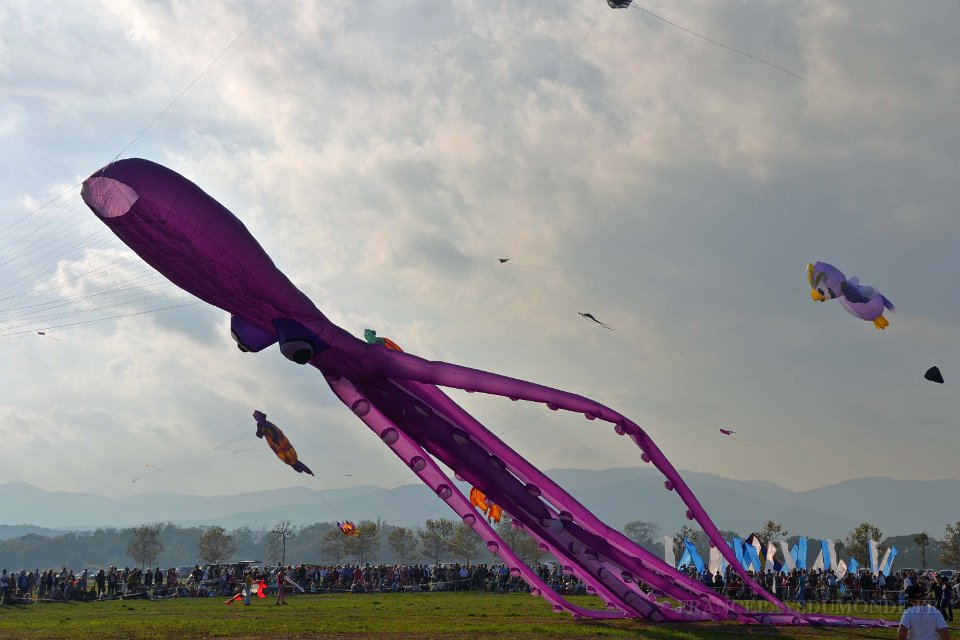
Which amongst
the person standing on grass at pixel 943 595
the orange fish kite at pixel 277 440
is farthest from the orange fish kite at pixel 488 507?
the person standing on grass at pixel 943 595

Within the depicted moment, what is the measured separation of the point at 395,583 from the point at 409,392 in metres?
37.8

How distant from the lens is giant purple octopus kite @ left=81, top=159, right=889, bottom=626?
18531mm

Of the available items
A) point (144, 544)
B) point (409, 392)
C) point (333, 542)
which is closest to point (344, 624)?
point (409, 392)

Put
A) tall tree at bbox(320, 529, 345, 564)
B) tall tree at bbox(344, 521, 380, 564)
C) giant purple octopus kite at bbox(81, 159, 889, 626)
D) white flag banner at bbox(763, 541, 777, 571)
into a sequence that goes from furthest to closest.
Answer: tall tree at bbox(320, 529, 345, 564)
tall tree at bbox(344, 521, 380, 564)
white flag banner at bbox(763, 541, 777, 571)
giant purple octopus kite at bbox(81, 159, 889, 626)

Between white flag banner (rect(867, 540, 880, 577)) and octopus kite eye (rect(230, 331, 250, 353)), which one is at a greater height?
octopus kite eye (rect(230, 331, 250, 353))

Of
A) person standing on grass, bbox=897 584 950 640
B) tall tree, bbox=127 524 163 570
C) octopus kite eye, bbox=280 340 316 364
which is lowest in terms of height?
tall tree, bbox=127 524 163 570

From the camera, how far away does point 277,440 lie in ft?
140

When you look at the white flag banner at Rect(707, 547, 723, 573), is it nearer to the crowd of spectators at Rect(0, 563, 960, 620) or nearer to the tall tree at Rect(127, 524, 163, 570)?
the crowd of spectators at Rect(0, 563, 960, 620)

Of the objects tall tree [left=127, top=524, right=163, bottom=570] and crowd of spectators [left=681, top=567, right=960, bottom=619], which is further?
tall tree [left=127, top=524, right=163, bottom=570]

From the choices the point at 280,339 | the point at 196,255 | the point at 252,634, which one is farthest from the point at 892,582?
the point at 196,255

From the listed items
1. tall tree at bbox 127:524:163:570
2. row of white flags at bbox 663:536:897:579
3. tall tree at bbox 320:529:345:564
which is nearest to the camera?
row of white flags at bbox 663:536:897:579

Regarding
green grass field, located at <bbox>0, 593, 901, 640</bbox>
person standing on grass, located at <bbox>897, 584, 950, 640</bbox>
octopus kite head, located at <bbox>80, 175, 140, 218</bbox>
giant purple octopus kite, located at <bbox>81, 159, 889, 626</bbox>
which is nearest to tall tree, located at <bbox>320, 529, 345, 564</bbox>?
green grass field, located at <bbox>0, 593, 901, 640</bbox>

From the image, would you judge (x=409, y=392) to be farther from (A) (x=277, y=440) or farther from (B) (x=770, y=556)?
(B) (x=770, y=556)

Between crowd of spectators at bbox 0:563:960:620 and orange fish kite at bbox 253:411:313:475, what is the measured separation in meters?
7.83
